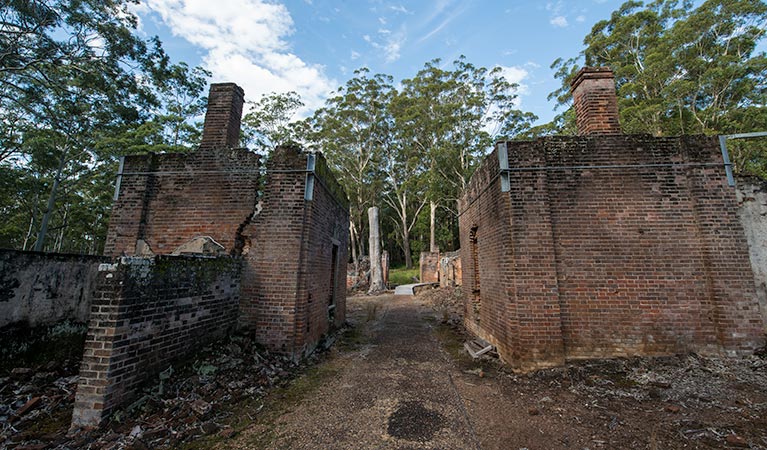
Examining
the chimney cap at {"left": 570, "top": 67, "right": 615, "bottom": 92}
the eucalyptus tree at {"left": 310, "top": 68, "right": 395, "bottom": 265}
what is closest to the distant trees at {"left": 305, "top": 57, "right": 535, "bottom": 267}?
the eucalyptus tree at {"left": 310, "top": 68, "right": 395, "bottom": 265}

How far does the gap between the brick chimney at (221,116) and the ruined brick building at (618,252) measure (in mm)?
5533

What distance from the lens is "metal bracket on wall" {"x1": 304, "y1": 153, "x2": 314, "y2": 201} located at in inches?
215

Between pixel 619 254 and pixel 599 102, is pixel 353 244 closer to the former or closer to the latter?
pixel 599 102

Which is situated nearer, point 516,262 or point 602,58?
point 516,262

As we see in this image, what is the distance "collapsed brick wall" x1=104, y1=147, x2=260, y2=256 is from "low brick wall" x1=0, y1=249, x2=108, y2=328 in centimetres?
112

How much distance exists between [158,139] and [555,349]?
69.1 feet

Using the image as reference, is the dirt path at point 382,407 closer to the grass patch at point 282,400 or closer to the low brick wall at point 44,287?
the grass patch at point 282,400

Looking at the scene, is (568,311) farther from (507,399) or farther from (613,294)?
(507,399)

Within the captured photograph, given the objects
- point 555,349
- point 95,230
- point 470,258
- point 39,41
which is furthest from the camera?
point 95,230

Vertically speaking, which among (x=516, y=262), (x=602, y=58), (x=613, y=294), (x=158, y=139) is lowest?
(x=613, y=294)

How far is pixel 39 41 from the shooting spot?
33.6 ft

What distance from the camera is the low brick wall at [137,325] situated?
300 cm

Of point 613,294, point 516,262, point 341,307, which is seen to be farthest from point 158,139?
point 613,294

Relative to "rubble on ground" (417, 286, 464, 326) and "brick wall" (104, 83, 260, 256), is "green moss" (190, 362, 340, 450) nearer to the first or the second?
"brick wall" (104, 83, 260, 256)
